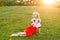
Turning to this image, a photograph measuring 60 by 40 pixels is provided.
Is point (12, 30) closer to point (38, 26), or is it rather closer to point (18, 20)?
point (38, 26)

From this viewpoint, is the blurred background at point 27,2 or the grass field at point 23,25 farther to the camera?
the blurred background at point 27,2

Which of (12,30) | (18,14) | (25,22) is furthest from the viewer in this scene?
(18,14)

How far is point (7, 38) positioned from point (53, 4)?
9.15 meters

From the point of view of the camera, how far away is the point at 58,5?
15016 mm

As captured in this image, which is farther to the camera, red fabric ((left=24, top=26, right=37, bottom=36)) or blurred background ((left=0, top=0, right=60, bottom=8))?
blurred background ((left=0, top=0, right=60, bottom=8))

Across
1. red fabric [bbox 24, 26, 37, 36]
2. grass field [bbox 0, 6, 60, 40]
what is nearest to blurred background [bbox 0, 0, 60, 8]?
grass field [bbox 0, 6, 60, 40]

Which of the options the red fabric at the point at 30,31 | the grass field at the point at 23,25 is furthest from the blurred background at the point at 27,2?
the red fabric at the point at 30,31

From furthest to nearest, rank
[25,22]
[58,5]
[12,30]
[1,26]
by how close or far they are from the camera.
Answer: [58,5] < [25,22] < [1,26] < [12,30]

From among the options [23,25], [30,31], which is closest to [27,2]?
[23,25]

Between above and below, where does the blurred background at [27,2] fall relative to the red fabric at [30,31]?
below

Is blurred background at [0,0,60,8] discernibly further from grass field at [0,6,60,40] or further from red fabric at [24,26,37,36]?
red fabric at [24,26,37,36]

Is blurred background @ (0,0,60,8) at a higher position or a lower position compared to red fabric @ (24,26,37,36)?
lower

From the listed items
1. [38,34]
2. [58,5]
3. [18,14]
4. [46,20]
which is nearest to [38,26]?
[38,34]

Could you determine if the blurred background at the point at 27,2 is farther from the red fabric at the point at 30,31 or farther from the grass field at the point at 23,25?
the red fabric at the point at 30,31
